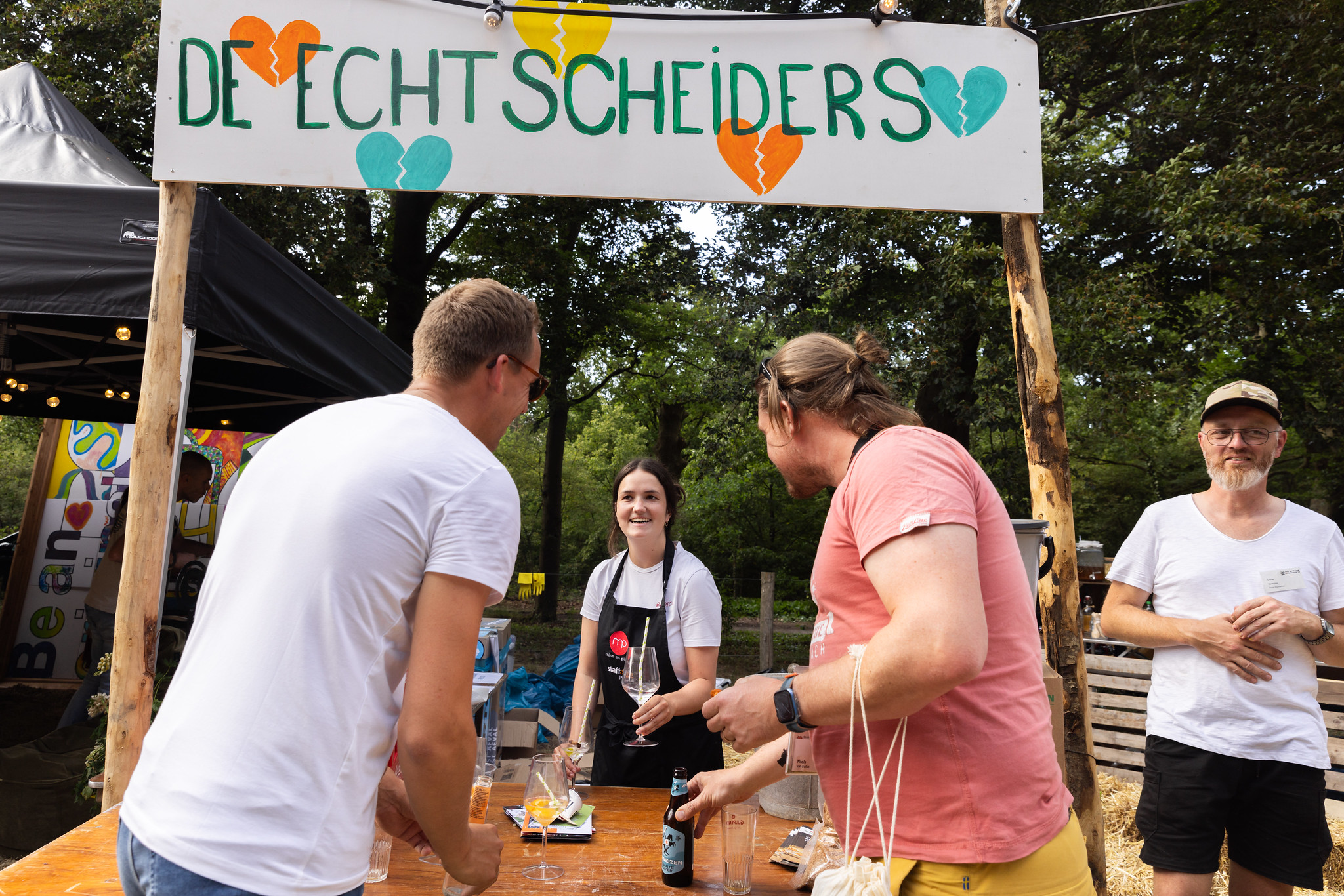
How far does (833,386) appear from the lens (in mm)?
1563

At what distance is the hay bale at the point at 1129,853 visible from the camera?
398cm

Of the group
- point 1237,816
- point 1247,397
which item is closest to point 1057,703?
point 1237,816

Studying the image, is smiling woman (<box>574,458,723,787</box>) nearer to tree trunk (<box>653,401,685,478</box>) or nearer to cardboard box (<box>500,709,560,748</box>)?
cardboard box (<box>500,709,560,748</box>)

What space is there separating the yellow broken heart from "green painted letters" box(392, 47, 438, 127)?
1.01 ft

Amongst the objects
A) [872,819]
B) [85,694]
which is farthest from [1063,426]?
[85,694]

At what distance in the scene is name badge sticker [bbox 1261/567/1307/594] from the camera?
259 centimetres

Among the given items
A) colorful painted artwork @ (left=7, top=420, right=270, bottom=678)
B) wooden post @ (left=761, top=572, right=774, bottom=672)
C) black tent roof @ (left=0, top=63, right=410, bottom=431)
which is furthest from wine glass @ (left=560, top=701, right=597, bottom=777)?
wooden post @ (left=761, top=572, right=774, bottom=672)

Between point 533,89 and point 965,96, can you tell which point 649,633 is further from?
point 965,96

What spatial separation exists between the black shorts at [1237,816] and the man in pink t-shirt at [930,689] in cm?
156

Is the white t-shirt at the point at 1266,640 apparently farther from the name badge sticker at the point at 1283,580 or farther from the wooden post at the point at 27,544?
the wooden post at the point at 27,544

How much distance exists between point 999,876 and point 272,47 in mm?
2942

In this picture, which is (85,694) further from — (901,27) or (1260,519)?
(1260,519)

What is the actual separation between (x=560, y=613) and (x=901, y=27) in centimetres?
1343

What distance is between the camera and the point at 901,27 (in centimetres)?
268
